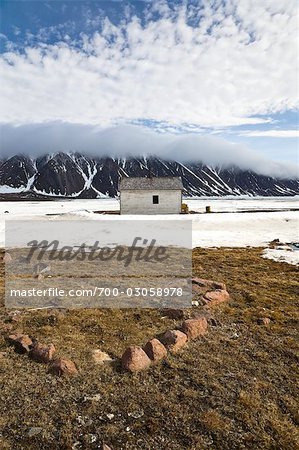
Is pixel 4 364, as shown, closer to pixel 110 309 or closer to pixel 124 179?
pixel 110 309

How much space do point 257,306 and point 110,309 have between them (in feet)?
14.5

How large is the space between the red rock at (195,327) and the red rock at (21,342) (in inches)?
138

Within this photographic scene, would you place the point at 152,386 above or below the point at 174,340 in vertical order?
below

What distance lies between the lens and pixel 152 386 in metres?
6.29

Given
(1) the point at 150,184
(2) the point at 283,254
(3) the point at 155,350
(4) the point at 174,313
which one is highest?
(1) the point at 150,184

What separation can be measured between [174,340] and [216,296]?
3.54 m

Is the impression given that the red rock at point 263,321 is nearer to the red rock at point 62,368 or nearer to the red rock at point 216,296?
the red rock at point 216,296

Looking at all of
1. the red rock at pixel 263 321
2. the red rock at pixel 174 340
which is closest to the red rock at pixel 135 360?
the red rock at pixel 174 340

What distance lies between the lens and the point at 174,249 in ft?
64.5

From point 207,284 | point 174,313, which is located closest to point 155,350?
point 174,313

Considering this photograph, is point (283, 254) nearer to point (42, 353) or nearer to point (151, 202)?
point (42, 353)

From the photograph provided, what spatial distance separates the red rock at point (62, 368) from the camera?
6566 mm

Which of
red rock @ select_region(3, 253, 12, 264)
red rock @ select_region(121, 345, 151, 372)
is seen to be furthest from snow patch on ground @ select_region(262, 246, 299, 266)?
red rock @ select_region(3, 253, 12, 264)

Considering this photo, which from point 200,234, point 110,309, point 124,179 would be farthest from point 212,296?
point 124,179
